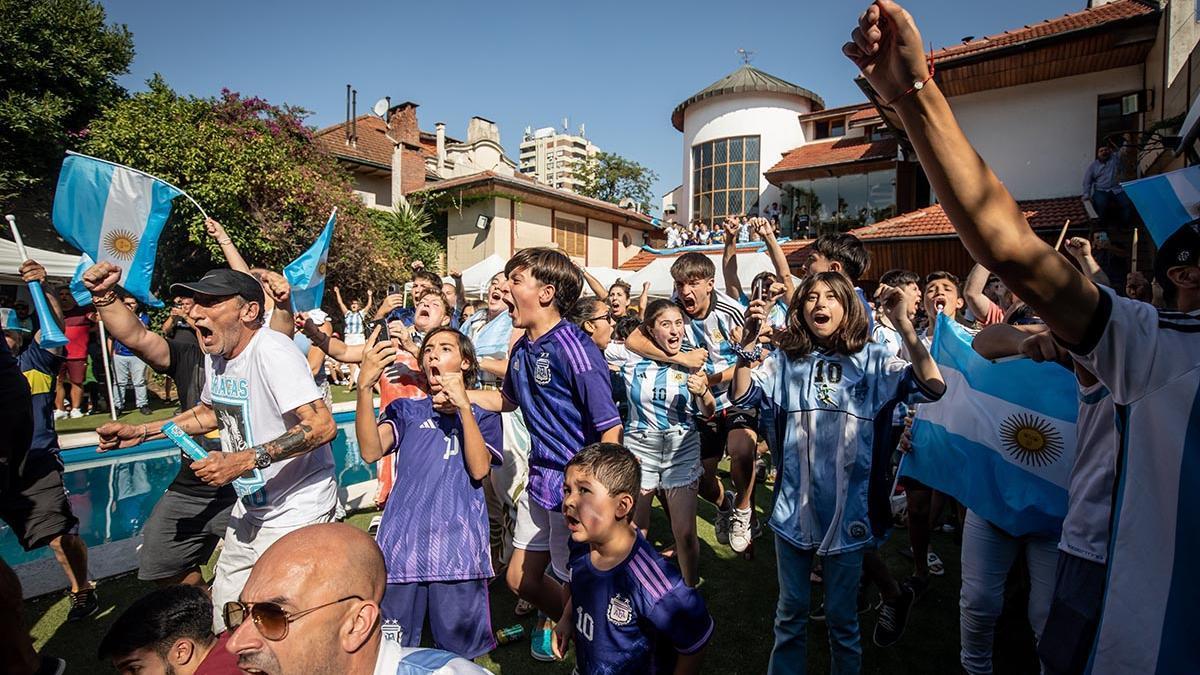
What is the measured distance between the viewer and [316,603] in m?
1.56

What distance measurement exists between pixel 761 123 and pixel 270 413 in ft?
85.4

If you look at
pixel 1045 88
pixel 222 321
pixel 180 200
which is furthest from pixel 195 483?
pixel 1045 88

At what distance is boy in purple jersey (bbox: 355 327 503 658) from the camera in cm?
291

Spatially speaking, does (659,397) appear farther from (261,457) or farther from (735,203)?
(735,203)

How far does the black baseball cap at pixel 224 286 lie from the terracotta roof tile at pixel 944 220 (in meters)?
12.7

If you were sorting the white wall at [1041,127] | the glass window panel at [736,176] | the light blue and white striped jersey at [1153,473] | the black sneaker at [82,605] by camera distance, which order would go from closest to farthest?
the light blue and white striped jersey at [1153,473]
the black sneaker at [82,605]
the white wall at [1041,127]
the glass window panel at [736,176]

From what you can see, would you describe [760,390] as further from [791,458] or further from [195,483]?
[195,483]

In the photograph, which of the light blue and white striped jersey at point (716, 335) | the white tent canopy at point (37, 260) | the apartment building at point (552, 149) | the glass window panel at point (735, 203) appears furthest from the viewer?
the apartment building at point (552, 149)

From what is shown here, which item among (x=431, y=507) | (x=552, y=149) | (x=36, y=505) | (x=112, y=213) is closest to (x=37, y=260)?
(x=112, y=213)

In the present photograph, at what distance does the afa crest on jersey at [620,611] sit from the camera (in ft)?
7.57

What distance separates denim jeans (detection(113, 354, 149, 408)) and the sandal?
13.8m

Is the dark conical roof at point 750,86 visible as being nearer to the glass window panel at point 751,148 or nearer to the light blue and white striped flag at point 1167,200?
the glass window panel at point 751,148

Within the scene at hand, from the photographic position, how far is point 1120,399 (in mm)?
1405

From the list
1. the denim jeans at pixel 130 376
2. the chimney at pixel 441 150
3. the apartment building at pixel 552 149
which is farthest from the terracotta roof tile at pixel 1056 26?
the apartment building at pixel 552 149
